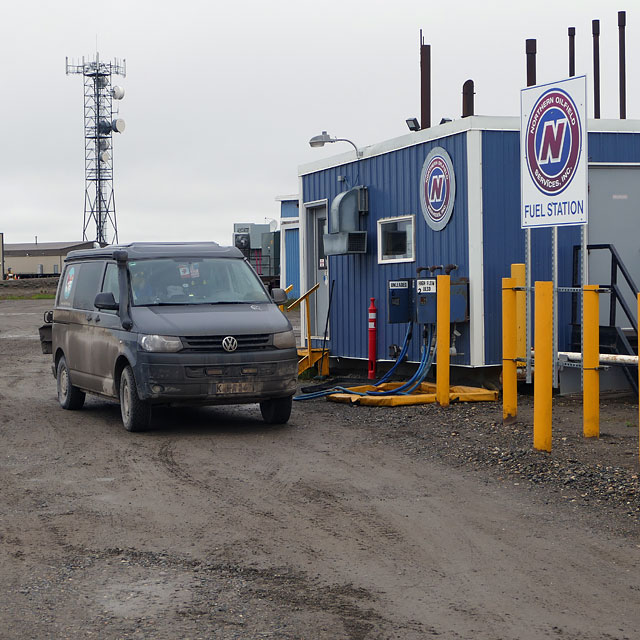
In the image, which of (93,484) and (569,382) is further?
(569,382)

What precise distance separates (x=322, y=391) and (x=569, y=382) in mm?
3257

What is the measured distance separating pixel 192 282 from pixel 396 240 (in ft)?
14.2

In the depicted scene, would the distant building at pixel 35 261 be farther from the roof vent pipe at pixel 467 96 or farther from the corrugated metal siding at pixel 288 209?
the roof vent pipe at pixel 467 96

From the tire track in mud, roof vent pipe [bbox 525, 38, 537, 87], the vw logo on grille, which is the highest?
roof vent pipe [bbox 525, 38, 537, 87]

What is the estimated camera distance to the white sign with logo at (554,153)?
32.3 ft

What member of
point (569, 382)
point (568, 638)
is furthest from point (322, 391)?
point (568, 638)

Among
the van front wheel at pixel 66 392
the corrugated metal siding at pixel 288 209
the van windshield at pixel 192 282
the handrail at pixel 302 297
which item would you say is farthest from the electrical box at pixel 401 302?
the corrugated metal siding at pixel 288 209

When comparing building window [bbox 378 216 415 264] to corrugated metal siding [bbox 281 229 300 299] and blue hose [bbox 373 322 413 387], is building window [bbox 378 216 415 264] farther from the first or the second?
corrugated metal siding [bbox 281 229 300 299]

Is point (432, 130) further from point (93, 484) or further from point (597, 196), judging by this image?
point (93, 484)

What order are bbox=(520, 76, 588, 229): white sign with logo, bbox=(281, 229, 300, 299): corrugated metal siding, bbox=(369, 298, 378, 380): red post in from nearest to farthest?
1. bbox=(520, 76, 588, 229): white sign with logo
2. bbox=(369, 298, 378, 380): red post
3. bbox=(281, 229, 300, 299): corrugated metal siding

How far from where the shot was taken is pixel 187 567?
236 inches

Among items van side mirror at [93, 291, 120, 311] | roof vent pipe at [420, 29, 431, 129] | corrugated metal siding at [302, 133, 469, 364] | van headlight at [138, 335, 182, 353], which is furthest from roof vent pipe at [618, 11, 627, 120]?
van headlight at [138, 335, 182, 353]

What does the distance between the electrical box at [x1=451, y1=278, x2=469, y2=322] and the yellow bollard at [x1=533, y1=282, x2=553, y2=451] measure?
384cm

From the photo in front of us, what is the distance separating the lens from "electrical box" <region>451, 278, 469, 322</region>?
1362 centimetres
